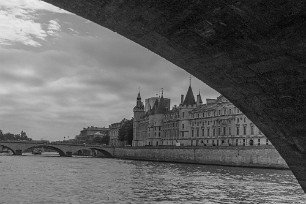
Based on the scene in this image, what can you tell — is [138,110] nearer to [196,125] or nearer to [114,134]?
[114,134]

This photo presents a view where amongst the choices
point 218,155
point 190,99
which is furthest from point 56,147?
point 218,155

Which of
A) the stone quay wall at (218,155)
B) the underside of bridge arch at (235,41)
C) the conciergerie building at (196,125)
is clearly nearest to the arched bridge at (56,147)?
the stone quay wall at (218,155)

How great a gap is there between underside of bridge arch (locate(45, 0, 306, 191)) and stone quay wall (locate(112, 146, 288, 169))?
5804 cm

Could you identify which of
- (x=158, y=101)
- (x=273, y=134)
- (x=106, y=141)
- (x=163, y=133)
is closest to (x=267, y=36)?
(x=273, y=134)

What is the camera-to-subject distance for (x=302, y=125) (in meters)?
6.21

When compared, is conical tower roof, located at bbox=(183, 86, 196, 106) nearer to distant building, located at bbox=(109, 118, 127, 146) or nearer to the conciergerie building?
the conciergerie building

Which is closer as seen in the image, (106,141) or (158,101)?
(158,101)

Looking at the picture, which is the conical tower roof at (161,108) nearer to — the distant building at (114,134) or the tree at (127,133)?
the tree at (127,133)

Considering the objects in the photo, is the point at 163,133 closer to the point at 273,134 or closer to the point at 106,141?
the point at 106,141

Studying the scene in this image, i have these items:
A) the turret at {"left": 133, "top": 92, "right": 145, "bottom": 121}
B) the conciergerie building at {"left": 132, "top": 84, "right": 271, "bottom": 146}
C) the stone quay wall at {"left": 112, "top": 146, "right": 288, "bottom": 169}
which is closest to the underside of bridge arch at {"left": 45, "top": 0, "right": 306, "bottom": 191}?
the stone quay wall at {"left": 112, "top": 146, "right": 288, "bottom": 169}

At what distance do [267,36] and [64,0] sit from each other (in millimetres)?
2284

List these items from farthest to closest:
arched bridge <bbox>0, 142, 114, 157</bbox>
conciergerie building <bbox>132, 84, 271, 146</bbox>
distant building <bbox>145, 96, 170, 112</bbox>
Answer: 1. distant building <bbox>145, 96, 170, 112</bbox>
2. arched bridge <bbox>0, 142, 114, 157</bbox>
3. conciergerie building <bbox>132, 84, 271, 146</bbox>

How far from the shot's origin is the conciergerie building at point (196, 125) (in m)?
83.9

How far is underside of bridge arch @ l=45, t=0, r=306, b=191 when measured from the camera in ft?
14.7
